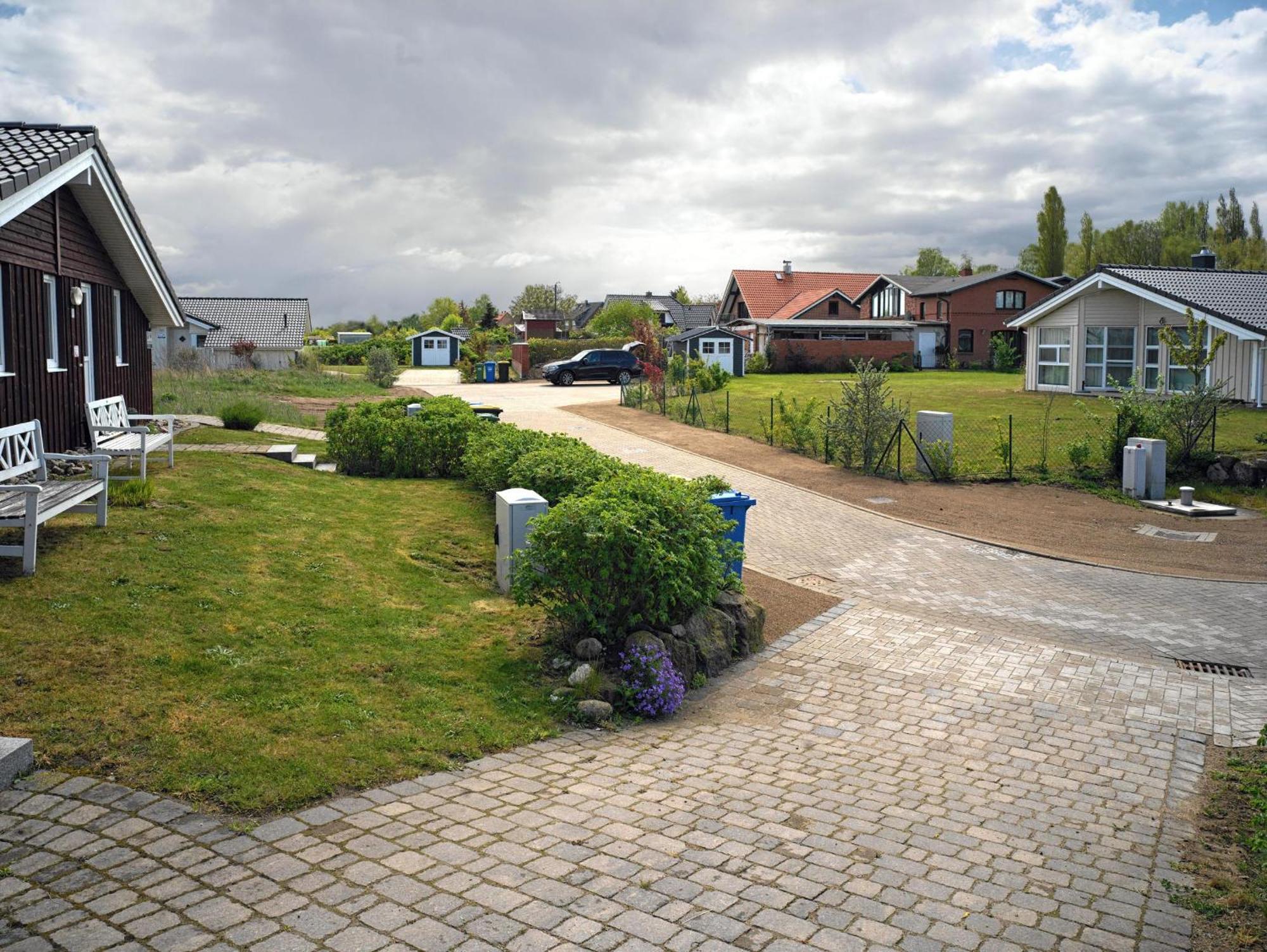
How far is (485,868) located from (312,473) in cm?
1106

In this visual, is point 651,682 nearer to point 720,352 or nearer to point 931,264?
point 720,352

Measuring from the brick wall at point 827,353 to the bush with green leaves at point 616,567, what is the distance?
46.4m

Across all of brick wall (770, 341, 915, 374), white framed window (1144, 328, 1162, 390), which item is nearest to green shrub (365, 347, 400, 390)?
brick wall (770, 341, 915, 374)

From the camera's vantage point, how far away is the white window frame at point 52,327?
1296 cm

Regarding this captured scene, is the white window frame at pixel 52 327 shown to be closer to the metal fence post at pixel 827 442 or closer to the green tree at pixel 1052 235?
the metal fence post at pixel 827 442

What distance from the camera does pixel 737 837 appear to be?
518 centimetres

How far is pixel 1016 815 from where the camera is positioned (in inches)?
229

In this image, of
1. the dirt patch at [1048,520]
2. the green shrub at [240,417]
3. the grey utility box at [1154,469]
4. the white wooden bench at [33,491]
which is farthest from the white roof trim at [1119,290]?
the white wooden bench at [33,491]

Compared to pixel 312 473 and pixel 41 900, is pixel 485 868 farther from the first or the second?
pixel 312 473

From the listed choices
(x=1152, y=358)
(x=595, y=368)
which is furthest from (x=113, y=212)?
(x=595, y=368)

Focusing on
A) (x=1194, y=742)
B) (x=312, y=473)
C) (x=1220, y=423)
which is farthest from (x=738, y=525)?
(x=1220, y=423)

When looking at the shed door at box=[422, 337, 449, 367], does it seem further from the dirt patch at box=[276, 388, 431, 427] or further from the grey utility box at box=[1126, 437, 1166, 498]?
the grey utility box at box=[1126, 437, 1166, 498]

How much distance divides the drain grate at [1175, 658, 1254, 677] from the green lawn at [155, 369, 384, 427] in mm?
19524

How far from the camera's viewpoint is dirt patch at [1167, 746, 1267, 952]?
177 inches
